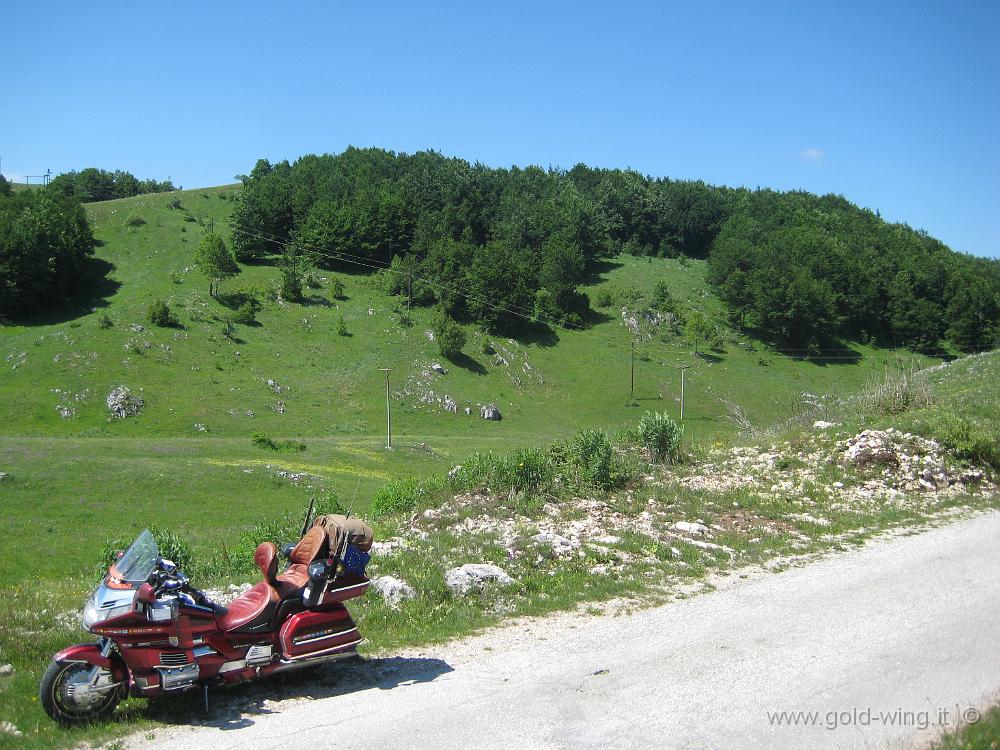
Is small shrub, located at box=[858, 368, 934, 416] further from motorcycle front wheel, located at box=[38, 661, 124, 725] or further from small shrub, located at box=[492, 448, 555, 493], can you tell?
motorcycle front wheel, located at box=[38, 661, 124, 725]

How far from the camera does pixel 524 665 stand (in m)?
8.28

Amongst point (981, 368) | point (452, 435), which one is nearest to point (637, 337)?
point (452, 435)

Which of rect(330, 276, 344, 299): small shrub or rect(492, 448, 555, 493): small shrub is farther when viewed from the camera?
rect(330, 276, 344, 299): small shrub

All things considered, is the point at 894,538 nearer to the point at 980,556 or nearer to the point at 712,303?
the point at 980,556

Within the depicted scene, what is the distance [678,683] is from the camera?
24.9ft

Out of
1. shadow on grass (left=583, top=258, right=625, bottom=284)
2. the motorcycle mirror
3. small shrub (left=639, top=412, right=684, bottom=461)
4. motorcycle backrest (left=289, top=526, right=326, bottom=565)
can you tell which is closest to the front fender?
the motorcycle mirror

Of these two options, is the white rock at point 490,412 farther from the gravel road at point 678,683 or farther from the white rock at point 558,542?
the gravel road at point 678,683

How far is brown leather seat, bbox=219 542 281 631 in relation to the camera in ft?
25.2

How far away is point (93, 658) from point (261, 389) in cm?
6932

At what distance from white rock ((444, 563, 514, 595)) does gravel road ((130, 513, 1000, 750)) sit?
125 centimetres

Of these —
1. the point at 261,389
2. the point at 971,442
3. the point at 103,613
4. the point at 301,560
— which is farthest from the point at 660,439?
the point at 261,389

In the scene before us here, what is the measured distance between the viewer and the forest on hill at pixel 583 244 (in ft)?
346

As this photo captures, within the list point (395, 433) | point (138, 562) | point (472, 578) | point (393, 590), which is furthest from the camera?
point (395, 433)

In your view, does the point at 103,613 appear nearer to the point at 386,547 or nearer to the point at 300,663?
the point at 300,663
